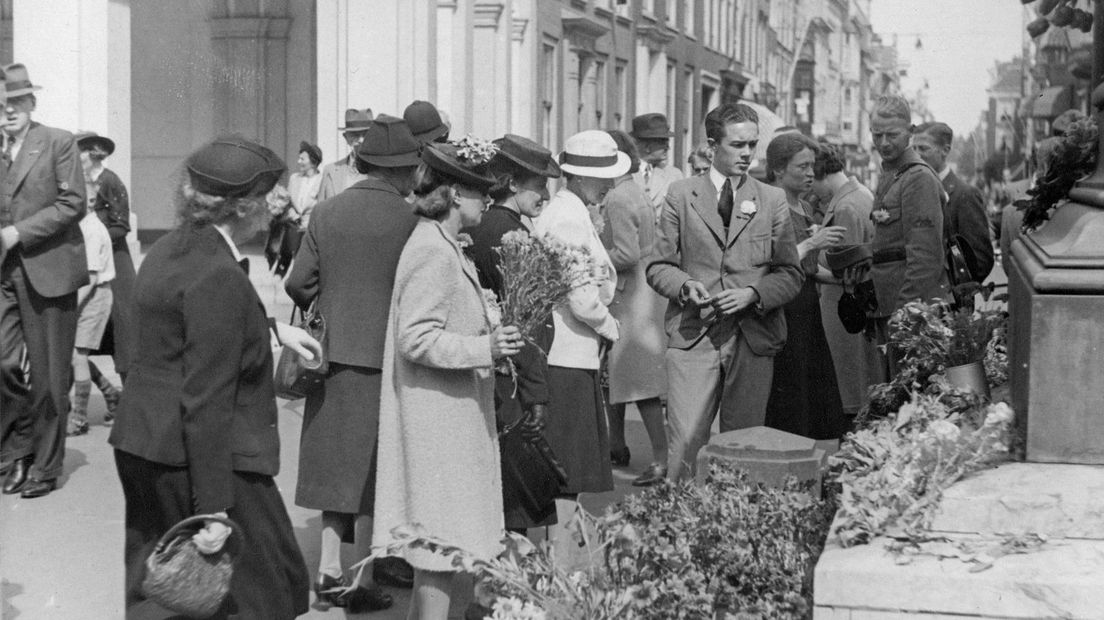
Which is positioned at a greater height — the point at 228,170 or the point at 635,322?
the point at 228,170

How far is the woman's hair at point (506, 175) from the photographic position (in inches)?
256

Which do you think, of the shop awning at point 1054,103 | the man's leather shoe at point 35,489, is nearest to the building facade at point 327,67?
the man's leather shoe at point 35,489

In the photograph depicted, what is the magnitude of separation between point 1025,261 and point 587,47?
85.3 ft

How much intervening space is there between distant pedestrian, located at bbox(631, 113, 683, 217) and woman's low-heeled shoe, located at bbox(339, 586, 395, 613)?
7.18 meters

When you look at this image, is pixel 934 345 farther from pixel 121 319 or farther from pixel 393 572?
pixel 121 319

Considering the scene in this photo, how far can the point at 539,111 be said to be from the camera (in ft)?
86.1

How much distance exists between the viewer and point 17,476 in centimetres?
817

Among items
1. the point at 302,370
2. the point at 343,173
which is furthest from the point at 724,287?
the point at 343,173

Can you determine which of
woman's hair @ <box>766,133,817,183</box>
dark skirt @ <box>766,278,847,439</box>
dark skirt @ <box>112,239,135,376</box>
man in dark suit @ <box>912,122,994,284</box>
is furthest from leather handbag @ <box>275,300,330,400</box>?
dark skirt @ <box>112,239,135,376</box>

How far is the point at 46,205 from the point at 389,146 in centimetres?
283

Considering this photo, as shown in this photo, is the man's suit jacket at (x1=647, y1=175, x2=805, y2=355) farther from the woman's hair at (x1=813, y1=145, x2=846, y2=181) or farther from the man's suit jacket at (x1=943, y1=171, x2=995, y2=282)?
the woman's hair at (x1=813, y1=145, x2=846, y2=181)

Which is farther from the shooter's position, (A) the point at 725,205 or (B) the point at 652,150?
(B) the point at 652,150

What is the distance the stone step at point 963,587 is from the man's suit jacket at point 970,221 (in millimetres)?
4819

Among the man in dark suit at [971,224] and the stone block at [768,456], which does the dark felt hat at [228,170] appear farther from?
the man in dark suit at [971,224]
